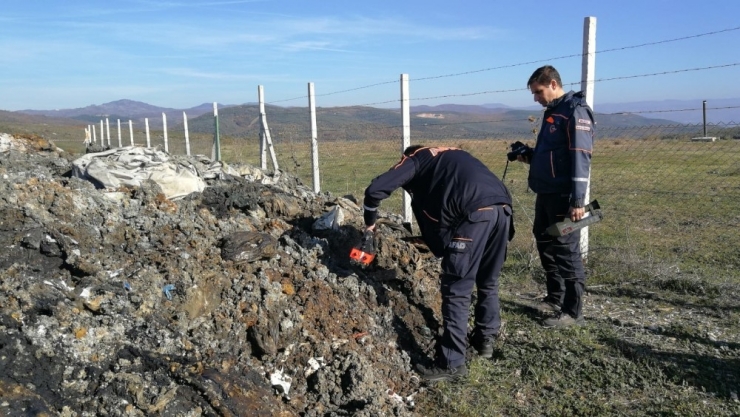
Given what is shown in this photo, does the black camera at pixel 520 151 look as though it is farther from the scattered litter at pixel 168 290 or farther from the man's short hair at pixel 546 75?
the scattered litter at pixel 168 290

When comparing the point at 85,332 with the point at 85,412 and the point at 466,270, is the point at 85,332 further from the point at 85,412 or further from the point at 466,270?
the point at 466,270

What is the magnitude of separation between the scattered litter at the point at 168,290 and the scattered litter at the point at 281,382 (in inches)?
33.1

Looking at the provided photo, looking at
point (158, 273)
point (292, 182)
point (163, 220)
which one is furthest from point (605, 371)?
point (292, 182)

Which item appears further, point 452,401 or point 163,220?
point 163,220

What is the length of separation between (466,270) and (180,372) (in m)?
1.95

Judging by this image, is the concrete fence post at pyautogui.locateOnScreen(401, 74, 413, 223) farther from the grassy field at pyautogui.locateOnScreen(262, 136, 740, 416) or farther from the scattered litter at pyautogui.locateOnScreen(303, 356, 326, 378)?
the scattered litter at pyautogui.locateOnScreen(303, 356, 326, 378)

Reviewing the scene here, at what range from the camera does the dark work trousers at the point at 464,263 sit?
3.90 m

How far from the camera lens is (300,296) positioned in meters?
4.18

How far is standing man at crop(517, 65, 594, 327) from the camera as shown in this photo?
4.41 metres

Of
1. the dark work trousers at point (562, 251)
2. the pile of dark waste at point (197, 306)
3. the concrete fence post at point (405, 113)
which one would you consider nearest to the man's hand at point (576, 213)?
the dark work trousers at point (562, 251)

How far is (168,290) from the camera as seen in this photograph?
371 centimetres

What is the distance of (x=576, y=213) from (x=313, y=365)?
2333 mm

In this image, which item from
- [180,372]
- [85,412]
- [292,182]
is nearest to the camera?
[85,412]

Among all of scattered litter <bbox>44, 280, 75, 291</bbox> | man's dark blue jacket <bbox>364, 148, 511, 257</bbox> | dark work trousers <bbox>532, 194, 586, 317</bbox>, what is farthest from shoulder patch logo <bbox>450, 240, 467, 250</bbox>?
scattered litter <bbox>44, 280, 75, 291</bbox>
